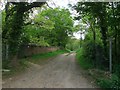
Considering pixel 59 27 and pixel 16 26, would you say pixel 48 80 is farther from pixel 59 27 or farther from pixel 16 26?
pixel 59 27

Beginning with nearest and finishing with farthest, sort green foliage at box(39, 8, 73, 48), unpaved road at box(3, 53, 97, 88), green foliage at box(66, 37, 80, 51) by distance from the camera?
unpaved road at box(3, 53, 97, 88), green foliage at box(39, 8, 73, 48), green foliage at box(66, 37, 80, 51)

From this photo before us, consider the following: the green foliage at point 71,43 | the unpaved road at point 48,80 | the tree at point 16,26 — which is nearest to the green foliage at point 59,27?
the green foliage at point 71,43

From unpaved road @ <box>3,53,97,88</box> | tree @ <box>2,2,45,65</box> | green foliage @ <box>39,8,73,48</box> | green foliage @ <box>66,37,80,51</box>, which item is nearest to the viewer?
unpaved road @ <box>3,53,97,88</box>

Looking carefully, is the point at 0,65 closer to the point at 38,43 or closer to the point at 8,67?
the point at 8,67

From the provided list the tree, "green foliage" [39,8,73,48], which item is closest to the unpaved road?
the tree

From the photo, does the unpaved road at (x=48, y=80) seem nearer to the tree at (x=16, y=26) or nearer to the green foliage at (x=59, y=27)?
the tree at (x=16, y=26)

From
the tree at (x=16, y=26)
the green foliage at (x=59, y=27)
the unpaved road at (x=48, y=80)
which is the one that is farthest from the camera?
the green foliage at (x=59, y=27)

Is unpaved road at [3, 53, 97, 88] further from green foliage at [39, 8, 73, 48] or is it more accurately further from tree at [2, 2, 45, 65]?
green foliage at [39, 8, 73, 48]

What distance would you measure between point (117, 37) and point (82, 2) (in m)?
3.79

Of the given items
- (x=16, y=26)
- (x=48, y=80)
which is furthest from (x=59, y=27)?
(x=48, y=80)

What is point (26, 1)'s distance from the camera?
18516 millimetres

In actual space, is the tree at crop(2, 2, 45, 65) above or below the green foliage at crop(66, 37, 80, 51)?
above

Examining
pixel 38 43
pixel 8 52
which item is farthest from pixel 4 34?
pixel 38 43

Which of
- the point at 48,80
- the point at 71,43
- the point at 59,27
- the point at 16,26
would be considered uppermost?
the point at 59,27
